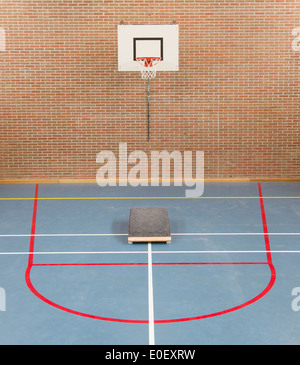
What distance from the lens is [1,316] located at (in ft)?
22.9

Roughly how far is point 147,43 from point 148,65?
61 cm

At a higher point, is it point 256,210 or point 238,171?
point 238,171

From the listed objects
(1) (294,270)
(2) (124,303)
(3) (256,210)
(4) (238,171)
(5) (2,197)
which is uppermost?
(4) (238,171)

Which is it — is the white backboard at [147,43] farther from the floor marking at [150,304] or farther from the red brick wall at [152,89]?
the floor marking at [150,304]

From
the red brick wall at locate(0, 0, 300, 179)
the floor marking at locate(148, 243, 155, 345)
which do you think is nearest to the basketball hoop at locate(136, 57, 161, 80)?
the red brick wall at locate(0, 0, 300, 179)

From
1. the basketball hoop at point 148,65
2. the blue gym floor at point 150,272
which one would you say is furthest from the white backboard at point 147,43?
the blue gym floor at point 150,272

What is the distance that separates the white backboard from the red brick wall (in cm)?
20

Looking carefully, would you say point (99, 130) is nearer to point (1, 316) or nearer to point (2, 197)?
point (2, 197)

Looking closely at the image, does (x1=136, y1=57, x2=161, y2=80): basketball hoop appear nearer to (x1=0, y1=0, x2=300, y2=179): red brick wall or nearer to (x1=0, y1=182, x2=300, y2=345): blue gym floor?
(x1=0, y1=0, x2=300, y2=179): red brick wall

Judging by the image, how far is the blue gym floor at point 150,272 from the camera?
665 cm

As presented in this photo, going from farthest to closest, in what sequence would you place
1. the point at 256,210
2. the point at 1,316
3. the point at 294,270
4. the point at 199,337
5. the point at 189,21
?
the point at 189,21 → the point at 256,210 → the point at 294,270 → the point at 1,316 → the point at 199,337

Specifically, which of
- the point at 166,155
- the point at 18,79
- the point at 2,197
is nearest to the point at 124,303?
the point at 2,197

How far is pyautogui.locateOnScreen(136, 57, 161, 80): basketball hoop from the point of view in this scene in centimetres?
1403

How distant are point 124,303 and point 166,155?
7741 mm
